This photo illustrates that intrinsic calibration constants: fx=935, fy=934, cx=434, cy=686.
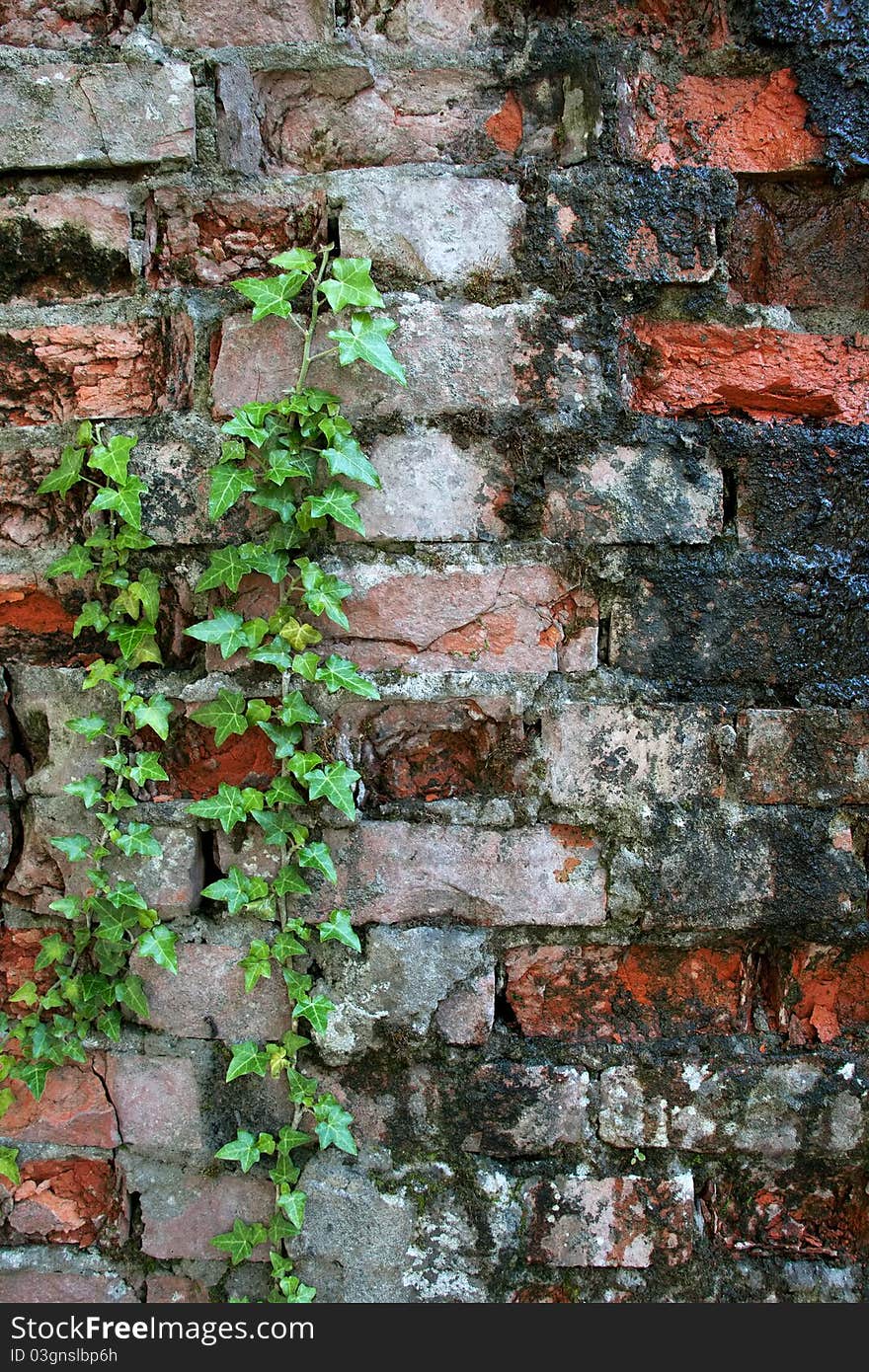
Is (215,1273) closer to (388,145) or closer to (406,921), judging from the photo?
(406,921)

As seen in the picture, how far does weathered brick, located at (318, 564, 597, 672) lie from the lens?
139cm

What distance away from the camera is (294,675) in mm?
1395

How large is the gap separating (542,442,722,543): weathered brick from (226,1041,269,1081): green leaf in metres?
0.89

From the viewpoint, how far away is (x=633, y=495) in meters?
1.39

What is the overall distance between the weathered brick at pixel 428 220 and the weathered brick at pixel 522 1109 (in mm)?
1212

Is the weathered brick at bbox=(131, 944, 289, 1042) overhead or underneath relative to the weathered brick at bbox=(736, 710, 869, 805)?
underneath

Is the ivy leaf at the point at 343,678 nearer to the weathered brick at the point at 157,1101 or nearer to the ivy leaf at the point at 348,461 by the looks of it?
the ivy leaf at the point at 348,461

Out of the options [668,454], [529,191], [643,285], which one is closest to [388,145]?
[529,191]

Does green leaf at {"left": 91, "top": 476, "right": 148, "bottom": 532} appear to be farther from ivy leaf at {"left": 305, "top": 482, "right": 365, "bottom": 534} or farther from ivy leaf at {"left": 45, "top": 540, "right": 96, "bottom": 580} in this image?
ivy leaf at {"left": 305, "top": 482, "right": 365, "bottom": 534}

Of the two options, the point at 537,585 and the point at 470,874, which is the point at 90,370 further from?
the point at 470,874

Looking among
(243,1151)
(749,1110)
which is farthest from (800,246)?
(243,1151)

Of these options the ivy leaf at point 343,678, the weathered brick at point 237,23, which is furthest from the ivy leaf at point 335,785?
the weathered brick at point 237,23

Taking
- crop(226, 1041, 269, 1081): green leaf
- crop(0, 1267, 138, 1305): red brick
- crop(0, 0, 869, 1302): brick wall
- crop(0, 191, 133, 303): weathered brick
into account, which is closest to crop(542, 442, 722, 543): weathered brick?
crop(0, 0, 869, 1302): brick wall

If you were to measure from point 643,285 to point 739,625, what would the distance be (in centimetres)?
52
